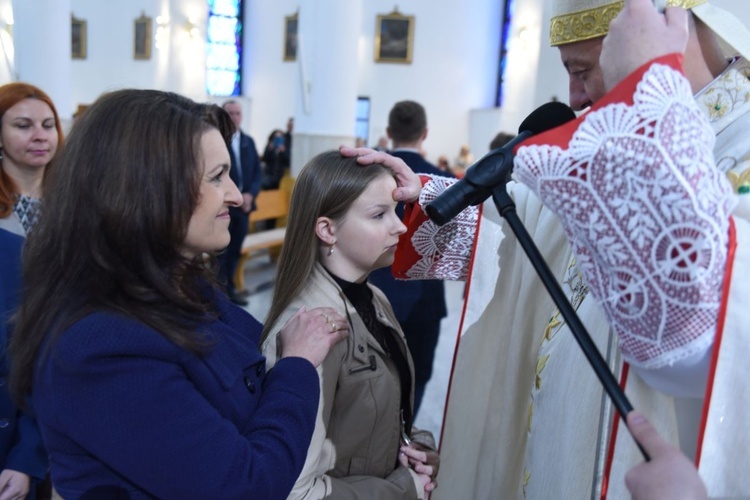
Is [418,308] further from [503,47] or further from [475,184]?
[503,47]

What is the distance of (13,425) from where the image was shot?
1.85 metres

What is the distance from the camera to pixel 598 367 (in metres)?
0.89

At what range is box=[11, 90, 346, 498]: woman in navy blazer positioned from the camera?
101 centimetres

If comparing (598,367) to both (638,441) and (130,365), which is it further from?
(130,365)

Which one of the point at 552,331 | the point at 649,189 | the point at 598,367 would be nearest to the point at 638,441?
the point at 598,367

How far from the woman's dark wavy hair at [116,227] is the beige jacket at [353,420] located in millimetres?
382

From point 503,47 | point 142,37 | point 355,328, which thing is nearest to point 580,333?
point 355,328

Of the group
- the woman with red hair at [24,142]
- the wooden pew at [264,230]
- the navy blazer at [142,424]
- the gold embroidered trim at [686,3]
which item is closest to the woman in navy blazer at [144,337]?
the navy blazer at [142,424]

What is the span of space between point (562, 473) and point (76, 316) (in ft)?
2.99

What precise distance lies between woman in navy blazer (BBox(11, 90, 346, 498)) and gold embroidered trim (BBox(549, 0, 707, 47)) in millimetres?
744

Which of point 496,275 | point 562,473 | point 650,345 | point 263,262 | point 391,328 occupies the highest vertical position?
point 650,345

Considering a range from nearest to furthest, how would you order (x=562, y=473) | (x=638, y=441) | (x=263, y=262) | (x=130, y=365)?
(x=638, y=441) < (x=130, y=365) < (x=562, y=473) < (x=263, y=262)

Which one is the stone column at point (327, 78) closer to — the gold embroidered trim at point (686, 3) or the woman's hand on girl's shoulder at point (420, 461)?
the woman's hand on girl's shoulder at point (420, 461)

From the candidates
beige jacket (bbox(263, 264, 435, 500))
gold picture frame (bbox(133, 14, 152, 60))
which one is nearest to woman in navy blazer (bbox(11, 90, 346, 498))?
beige jacket (bbox(263, 264, 435, 500))
